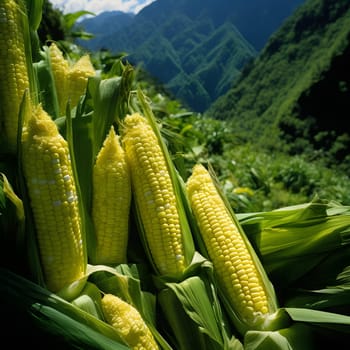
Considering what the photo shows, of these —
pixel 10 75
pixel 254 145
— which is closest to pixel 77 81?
pixel 10 75

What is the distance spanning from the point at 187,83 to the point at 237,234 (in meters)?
165

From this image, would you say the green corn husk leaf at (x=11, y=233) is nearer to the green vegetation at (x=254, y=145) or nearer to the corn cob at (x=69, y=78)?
the corn cob at (x=69, y=78)

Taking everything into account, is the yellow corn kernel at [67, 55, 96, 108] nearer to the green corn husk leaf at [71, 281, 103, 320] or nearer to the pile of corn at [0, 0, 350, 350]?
the pile of corn at [0, 0, 350, 350]

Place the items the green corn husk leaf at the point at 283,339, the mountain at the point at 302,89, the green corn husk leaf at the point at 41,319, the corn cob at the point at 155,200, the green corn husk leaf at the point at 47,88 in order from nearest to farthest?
the green corn husk leaf at the point at 41,319 < the green corn husk leaf at the point at 283,339 < the corn cob at the point at 155,200 < the green corn husk leaf at the point at 47,88 < the mountain at the point at 302,89

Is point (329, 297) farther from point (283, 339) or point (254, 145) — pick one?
point (254, 145)

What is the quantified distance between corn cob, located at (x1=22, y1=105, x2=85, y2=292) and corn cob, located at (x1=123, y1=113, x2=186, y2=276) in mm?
339

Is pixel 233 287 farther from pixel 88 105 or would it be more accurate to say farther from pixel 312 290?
pixel 88 105

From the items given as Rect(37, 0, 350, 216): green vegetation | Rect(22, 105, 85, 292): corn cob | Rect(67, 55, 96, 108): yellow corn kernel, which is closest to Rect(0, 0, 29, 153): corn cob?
Rect(22, 105, 85, 292): corn cob

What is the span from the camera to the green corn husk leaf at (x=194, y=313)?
5.15 feet

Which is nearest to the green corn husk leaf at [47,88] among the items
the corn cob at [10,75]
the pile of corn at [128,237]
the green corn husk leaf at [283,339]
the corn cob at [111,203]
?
the pile of corn at [128,237]

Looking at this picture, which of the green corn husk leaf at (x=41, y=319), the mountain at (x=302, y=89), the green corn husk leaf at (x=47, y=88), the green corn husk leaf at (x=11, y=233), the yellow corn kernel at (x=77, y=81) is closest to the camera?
the green corn husk leaf at (x=41, y=319)

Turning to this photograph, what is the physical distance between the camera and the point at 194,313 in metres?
1.57

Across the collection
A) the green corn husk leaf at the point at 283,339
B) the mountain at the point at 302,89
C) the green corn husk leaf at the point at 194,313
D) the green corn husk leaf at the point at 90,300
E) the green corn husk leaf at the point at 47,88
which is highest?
the green corn husk leaf at the point at 47,88

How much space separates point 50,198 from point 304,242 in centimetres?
110
